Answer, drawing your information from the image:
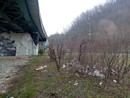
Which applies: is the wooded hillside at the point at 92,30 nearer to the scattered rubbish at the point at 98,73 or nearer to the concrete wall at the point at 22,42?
the scattered rubbish at the point at 98,73

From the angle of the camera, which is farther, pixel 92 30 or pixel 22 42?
pixel 22 42

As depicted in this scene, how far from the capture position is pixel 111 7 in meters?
38.7

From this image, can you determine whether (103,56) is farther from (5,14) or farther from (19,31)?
(19,31)

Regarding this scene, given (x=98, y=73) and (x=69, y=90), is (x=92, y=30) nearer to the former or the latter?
(x=98, y=73)

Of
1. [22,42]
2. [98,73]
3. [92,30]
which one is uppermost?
[22,42]

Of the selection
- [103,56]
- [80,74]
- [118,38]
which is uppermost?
[118,38]

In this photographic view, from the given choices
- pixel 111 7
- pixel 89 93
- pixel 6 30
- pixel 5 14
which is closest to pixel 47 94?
pixel 89 93

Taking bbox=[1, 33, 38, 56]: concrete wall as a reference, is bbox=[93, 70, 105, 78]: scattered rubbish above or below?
below

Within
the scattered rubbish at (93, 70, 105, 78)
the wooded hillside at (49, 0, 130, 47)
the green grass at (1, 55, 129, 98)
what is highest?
the wooded hillside at (49, 0, 130, 47)

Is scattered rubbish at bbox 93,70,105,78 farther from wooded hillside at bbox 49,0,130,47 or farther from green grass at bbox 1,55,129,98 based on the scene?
wooded hillside at bbox 49,0,130,47

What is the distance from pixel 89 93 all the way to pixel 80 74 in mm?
1438

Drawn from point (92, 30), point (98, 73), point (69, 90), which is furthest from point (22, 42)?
point (69, 90)

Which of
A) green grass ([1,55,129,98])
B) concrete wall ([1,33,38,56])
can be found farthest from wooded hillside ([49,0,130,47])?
concrete wall ([1,33,38,56])

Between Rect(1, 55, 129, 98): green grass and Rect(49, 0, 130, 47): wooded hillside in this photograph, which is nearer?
Rect(1, 55, 129, 98): green grass
